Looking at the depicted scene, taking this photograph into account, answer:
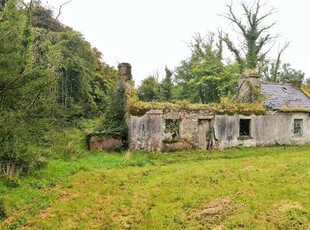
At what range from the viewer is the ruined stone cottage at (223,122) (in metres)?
19.4

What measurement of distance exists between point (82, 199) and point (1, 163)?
3427 millimetres

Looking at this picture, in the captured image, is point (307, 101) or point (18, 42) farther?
point (307, 101)

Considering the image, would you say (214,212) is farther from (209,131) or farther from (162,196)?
(209,131)

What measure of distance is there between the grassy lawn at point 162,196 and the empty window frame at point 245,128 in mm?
5695

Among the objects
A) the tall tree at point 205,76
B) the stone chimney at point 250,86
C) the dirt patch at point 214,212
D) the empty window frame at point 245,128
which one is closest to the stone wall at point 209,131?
the empty window frame at point 245,128

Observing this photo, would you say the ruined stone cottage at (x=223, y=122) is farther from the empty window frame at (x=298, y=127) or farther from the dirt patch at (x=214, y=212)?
the dirt patch at (x=214, y=212)

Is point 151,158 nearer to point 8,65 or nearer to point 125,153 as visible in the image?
point 125,153

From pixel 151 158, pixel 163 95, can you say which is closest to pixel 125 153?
pixel 151 158

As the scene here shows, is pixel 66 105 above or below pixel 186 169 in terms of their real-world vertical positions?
above

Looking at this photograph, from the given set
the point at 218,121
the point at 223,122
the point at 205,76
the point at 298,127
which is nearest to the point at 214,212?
the point at 218,121

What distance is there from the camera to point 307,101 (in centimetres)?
2414

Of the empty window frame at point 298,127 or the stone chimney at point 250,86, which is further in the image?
the stone chimney at point 250,86

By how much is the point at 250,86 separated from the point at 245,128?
322 centimetres

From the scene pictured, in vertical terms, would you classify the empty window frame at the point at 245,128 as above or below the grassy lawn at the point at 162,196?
above
